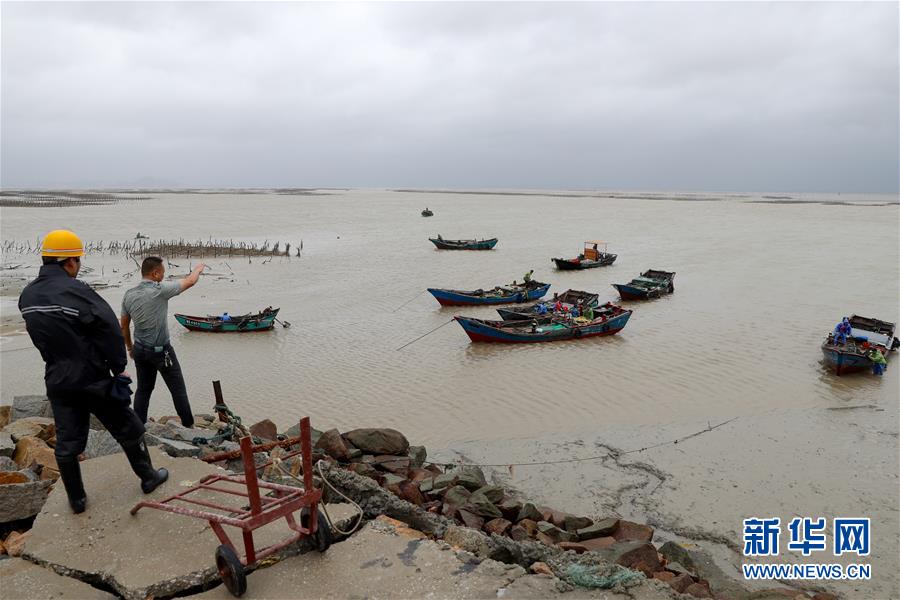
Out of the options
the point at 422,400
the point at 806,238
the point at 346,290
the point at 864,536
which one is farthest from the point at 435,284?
the point at 806,238

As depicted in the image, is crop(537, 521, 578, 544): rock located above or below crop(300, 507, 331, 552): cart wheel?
below

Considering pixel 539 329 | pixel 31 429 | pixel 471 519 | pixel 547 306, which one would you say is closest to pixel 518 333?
pixel 539 329

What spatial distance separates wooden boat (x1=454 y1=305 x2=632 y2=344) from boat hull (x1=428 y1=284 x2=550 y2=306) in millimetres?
4991

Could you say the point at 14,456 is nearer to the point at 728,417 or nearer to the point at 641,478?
the point at 641,478

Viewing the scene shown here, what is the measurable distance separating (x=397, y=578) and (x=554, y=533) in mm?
2671

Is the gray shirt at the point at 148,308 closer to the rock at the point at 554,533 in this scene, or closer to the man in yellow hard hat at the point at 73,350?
the man in yellow hard hat at the point at 73,350

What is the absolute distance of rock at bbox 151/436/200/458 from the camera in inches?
233

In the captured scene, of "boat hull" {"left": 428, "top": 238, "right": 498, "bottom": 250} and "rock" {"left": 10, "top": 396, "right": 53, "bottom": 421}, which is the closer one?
"rock" {"left": 10, "top": 396, "right": 53, "bottom": 421}

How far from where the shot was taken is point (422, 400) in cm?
1250

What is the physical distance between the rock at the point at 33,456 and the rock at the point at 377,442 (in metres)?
3.50

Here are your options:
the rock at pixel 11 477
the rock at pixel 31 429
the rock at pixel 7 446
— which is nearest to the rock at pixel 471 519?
the rock at pixel 11 477

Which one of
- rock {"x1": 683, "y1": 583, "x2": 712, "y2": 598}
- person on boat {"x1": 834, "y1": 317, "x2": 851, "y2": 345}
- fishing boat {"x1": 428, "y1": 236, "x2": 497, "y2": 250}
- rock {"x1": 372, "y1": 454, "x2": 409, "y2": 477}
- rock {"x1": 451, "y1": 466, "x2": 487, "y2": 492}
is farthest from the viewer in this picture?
fishing boat {"x1": 428, "y1": 236, "x2": 497, "y2": 250}

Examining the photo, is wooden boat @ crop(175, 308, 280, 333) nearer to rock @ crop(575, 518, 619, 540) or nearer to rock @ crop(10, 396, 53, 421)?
rock @ crop(10, 396, 53, 421)

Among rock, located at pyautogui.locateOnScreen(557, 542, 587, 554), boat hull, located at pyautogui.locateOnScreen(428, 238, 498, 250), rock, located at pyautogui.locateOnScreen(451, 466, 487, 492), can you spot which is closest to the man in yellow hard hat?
rock, located at pyautogui.locateOnScreen(451, 466, 487, 492)
